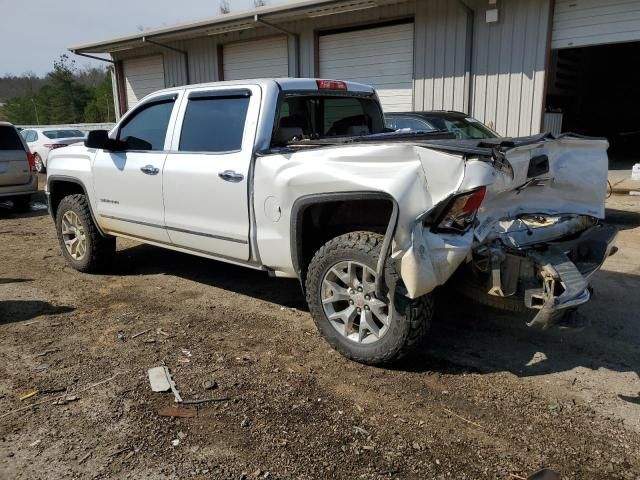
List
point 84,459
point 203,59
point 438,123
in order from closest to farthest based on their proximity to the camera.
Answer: point 84,459
point 438,123
point 203,59

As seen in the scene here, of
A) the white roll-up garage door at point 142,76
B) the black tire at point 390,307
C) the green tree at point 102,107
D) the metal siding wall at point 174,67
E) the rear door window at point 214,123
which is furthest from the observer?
the green tree at point 102,107

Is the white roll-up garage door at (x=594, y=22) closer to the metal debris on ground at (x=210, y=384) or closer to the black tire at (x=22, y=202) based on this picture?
the metal debris on ground at (x=210, y=384)

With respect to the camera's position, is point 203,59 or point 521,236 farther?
point 203,59

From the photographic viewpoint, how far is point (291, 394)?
3.38 m

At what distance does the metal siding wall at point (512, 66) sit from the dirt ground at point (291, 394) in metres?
6.78

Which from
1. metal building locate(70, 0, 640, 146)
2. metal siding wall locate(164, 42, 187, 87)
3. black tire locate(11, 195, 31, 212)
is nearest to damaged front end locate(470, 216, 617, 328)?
metal building locate(70, 0, 640, 146)

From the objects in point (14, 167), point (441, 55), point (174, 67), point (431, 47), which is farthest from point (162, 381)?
point (174, 67)

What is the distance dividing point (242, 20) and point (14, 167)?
6983 millimetres

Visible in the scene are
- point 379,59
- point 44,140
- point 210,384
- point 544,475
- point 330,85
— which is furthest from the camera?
point 44,140

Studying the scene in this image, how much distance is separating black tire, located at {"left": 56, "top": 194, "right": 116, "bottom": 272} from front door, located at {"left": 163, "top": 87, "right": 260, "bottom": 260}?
1.38m

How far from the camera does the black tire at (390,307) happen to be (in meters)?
3.44

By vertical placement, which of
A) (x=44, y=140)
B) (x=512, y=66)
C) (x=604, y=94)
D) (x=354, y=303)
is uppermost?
(x=512, y=66)

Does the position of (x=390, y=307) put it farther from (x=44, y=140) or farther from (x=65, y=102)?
(x=65, y=102)

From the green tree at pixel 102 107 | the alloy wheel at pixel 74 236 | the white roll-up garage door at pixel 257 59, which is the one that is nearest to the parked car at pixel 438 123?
the alloy wheel at pixel 74 236
